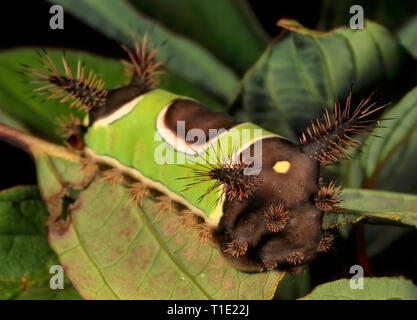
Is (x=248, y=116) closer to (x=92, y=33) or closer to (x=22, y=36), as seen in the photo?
(x=92, y=33)

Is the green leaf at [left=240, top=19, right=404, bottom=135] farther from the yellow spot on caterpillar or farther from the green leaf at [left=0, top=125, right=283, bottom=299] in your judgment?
the green leaf at [left=0, top=125, right=283, bottom=299]

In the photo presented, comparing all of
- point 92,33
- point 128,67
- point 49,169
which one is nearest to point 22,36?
point 92,33

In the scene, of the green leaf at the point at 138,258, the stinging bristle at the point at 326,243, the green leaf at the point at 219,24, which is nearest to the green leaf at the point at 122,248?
the green leaf at the point at 138,258

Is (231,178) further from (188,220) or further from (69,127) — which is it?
(69,127)

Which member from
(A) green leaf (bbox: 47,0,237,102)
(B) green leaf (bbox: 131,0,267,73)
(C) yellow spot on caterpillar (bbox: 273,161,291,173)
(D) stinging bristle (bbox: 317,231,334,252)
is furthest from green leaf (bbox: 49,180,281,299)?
(B) green leaf (bbox: 131,0,267,73)

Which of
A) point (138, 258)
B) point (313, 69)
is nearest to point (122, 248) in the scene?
point (138, 258)
